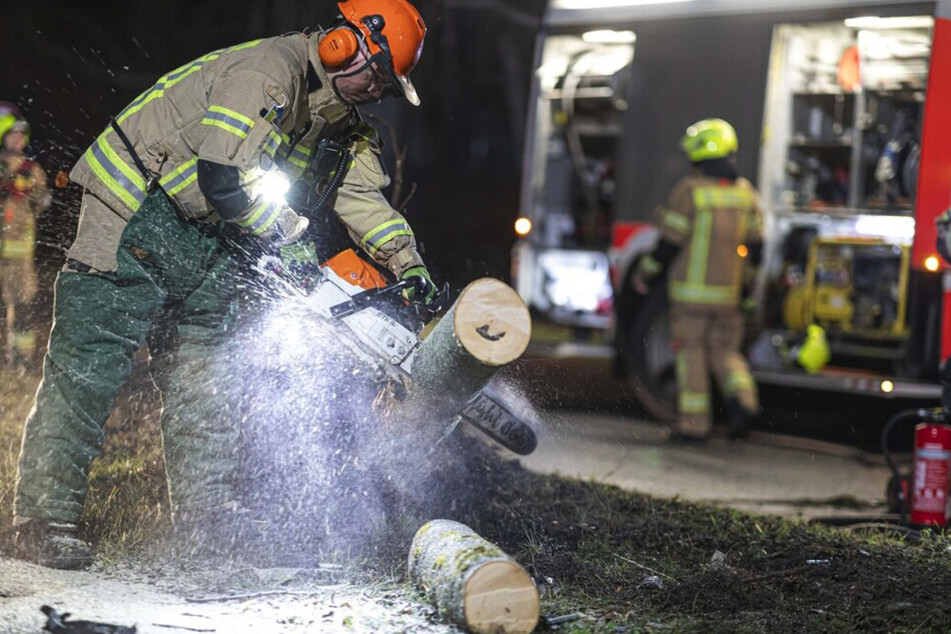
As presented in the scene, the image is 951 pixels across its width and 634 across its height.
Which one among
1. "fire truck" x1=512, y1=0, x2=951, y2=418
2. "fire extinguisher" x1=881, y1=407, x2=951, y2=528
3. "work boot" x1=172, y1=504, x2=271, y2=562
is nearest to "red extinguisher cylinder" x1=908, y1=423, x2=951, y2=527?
"fire extinguisher" x1=881, y1=407, x2=951, y2=528

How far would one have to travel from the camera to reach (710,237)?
7.54 meters

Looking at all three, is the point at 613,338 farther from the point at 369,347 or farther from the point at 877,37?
the point at 369,347

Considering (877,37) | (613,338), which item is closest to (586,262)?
(613,338)

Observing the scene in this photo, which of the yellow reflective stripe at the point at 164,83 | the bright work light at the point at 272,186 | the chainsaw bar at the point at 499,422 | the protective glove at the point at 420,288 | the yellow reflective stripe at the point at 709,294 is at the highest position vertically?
the yellow reflective stripe at the point at 164,83

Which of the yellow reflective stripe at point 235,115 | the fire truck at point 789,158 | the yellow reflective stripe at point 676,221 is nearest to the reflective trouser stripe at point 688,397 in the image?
the yellow reflective stripe at point 676,221

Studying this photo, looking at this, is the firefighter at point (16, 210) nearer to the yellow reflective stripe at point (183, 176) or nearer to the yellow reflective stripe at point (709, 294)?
the yellow reflective stripe at point (183, 176)

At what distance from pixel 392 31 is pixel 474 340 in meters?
1.14

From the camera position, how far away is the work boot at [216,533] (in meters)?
4.19

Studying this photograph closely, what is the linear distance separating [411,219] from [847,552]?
117 inches

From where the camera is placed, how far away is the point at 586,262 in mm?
9523

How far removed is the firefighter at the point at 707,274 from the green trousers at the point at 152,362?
3955 mm

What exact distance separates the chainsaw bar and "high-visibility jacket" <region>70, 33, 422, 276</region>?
614 mm

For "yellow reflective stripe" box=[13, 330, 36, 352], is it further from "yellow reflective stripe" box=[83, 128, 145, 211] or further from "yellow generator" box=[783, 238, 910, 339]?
"yellow generator" box=[783, 238, 910, 339]

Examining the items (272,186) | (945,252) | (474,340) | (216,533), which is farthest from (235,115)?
(945,252)
